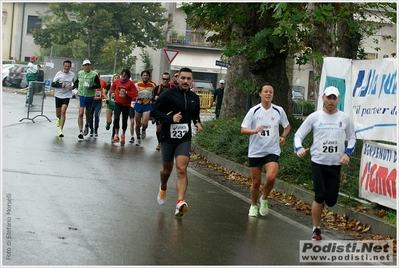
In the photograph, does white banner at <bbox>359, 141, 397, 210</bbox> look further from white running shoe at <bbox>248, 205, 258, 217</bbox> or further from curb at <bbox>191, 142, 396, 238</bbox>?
white running shoe at <bbox>248, 205, 258, 217</bbox>

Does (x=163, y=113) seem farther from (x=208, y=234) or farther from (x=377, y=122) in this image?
(x=377, y=122)

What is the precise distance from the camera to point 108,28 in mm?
61000

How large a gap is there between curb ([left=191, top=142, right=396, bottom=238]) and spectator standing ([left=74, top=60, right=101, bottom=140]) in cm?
348

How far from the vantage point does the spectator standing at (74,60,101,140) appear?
19453mm

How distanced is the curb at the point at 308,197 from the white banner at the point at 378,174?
34cm

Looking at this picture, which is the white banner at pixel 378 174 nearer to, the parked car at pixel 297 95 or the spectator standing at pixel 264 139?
the spectator standing at pixel 264 139

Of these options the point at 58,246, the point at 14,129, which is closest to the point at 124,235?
the point at 58,246

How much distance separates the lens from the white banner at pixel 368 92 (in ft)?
33.8

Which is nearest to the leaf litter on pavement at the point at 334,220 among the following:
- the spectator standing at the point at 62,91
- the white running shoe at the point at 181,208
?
the white running shoe at the point at 181,208

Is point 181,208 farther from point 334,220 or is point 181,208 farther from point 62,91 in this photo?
point 62,91

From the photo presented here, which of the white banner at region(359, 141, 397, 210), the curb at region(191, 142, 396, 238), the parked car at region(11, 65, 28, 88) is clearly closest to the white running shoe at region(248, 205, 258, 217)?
the curb at region(191, 142, 396, 238)

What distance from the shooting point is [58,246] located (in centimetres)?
773

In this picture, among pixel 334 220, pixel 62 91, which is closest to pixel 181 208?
pixel 334 220

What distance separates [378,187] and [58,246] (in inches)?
193
